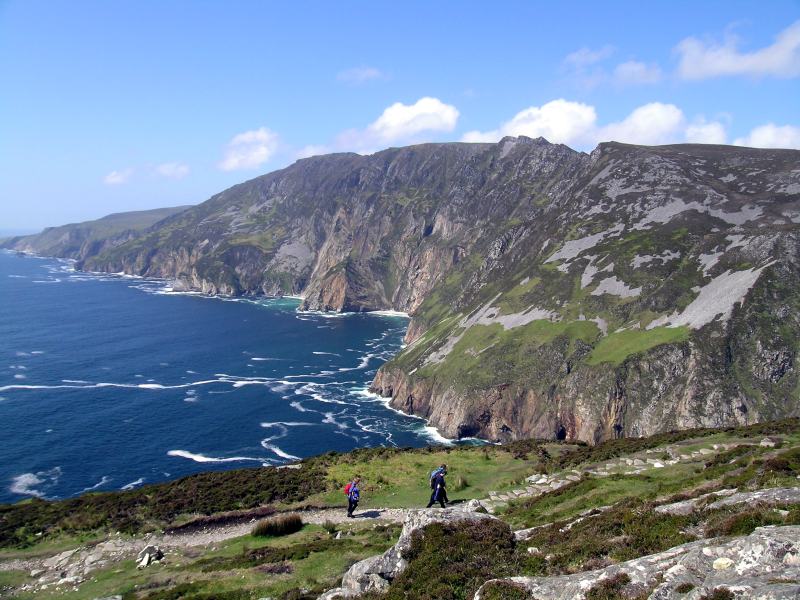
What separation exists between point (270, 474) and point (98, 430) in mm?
86399

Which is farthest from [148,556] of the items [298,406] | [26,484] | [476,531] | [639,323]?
[639,323]

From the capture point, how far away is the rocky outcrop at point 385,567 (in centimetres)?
2297

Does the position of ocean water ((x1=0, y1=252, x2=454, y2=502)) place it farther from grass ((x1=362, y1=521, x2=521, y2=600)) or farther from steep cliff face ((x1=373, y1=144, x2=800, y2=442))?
grass ((x1=362, y1=521, x2=521, y2=600))

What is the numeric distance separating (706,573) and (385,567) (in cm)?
1232

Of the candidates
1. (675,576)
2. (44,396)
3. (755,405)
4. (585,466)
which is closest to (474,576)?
(675,576)

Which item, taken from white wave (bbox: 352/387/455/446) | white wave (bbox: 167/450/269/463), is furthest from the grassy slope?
white wave (bbox: 352/387/455/446)

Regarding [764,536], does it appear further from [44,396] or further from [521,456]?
[44,396]

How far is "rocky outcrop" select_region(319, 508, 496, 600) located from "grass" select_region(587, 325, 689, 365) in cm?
10624

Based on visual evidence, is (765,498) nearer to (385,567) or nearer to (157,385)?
(385,567)

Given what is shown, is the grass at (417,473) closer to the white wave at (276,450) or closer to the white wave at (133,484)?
the white wave at (133,484)

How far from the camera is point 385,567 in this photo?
23.4 meters

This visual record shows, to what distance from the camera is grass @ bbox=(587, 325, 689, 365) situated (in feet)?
396

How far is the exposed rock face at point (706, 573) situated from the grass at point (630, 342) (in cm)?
11086

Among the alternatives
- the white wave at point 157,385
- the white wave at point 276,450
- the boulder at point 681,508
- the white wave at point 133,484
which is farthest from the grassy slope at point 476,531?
the white wave at point 157,385
